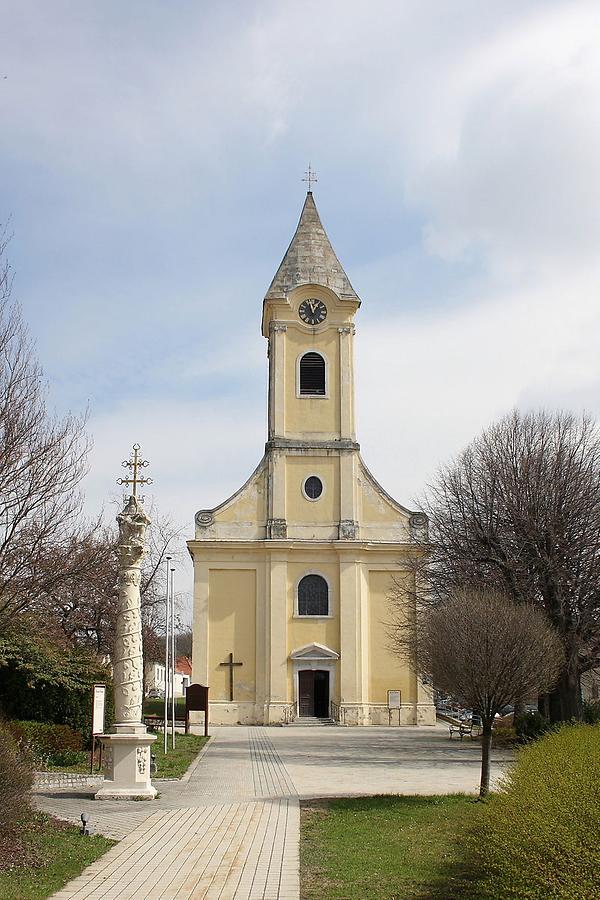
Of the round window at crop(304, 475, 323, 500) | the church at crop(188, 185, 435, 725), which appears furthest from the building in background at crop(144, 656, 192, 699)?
the round window at crop(304, 475, 323, 500)

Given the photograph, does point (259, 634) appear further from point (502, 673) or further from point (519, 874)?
point (519, 874)

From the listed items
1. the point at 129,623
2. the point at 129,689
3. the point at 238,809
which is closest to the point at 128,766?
the point at 129,689

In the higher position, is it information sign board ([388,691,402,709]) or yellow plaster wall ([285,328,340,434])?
yellow plaster wall ([285,328,340,434])

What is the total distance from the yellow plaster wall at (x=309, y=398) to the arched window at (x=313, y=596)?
21.2 ft

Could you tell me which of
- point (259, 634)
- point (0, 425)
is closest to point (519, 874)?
point (0, 425)

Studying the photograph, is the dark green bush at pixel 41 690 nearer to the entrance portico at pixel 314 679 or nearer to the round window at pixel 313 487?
the entrance portico at pixel 314 679

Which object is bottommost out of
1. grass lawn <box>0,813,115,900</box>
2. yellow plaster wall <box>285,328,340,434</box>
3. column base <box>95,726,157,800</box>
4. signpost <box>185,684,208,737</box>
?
grass lawn <box>0,813,115,900</box>

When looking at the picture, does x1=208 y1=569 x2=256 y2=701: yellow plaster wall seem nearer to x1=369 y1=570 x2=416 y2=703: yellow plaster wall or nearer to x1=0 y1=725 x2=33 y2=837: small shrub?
x1=369 y1=570 x2=416 y2=703: yellow plaster wall

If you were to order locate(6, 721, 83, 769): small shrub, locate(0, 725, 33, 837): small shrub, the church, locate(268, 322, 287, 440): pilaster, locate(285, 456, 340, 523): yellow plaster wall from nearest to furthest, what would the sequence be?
locate(0, 725, 33, 837): small shrub, locate(6, 721, 83, 769): small shrub, the church, locate(285, 456, 340, 523): yellow plaster wall, locate(268, 322, 287, 440): pilaster

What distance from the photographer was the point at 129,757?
17.1m

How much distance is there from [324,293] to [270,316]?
8.63 ft

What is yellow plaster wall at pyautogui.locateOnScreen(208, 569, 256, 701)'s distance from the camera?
40.1 metres

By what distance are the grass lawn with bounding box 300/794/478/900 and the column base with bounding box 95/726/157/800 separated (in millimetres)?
3082

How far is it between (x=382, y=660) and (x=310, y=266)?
17.9m
